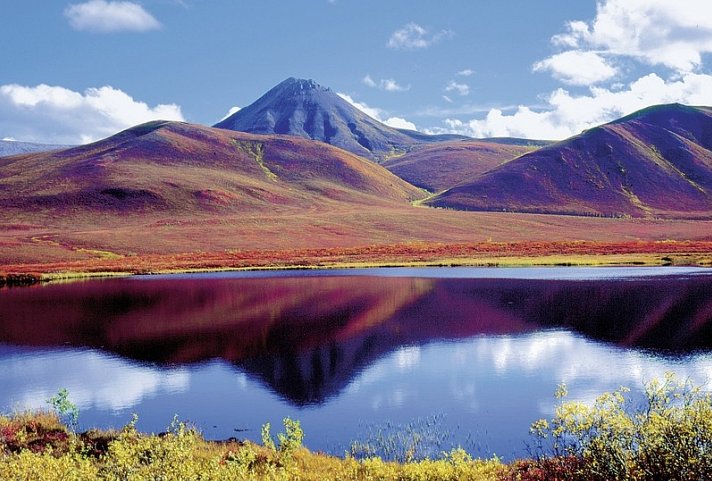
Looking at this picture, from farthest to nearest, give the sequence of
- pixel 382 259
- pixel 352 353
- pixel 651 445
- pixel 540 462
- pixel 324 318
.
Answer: pixel 382 259 < pixel 324 318 < pixel 352 353 < pixel 540 462 < pixel 651 445

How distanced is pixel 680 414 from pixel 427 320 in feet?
97.9

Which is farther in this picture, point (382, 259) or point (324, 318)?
point (382, 259)

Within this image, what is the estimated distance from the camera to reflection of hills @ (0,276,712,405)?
3238cm

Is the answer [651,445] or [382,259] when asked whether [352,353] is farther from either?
[382,259]

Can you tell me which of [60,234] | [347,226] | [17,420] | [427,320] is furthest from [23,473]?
[347,226]

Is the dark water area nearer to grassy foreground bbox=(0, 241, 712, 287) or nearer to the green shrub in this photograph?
the green shrub

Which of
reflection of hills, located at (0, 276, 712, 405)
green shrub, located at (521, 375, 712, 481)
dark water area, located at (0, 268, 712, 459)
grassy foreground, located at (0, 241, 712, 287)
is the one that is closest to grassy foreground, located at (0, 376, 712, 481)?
green shrub, located at (521, 375, 712, 481)

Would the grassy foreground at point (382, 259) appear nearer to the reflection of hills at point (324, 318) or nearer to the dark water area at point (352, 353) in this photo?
the reflection of hills at point (324, 318)

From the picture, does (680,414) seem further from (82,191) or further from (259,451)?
(82,191)

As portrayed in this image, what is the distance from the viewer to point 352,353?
106ft

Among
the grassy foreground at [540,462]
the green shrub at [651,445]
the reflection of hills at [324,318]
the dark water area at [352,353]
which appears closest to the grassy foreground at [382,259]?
the reflection of hills at [324,318]

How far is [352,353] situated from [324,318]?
11.1 meters

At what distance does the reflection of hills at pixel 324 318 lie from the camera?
32.4 metres

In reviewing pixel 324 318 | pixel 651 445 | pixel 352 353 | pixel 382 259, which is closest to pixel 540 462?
pixel 651 445
